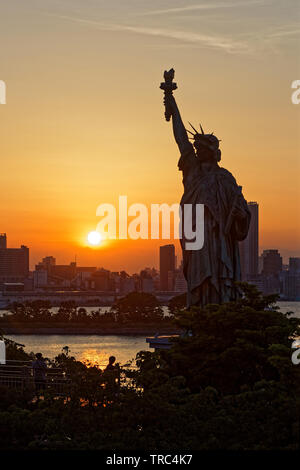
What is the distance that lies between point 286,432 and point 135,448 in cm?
140

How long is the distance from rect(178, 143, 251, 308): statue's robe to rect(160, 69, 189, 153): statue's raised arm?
73 cm

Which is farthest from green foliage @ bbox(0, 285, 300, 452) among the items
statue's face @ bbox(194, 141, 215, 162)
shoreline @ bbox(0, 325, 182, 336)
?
shoreline @ bbox(0, 325, 182, 336)

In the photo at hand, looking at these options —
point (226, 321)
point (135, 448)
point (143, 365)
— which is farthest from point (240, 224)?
point (135, 448)

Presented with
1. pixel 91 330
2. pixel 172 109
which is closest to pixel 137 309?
pixel 91 330

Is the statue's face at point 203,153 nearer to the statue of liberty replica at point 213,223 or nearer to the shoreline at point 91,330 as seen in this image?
the statue of liberty replica at point 213,223

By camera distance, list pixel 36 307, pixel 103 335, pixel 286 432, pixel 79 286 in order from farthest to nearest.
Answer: pixel 79 286 → pixel 36 307 → pixel 103 335 → pixel 286 432

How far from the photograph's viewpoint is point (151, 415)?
832 cm

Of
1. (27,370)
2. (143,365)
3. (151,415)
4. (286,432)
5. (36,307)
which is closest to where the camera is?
(286,432)

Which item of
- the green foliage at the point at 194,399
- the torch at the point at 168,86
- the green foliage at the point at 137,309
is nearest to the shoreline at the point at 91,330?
the green foliage at the point at 137,309

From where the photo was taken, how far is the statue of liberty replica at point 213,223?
1187 centimetres

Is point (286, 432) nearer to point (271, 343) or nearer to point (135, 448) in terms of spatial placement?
point (135, 448)

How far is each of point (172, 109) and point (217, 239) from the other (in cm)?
220

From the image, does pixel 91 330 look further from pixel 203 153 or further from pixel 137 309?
pixel 203 153

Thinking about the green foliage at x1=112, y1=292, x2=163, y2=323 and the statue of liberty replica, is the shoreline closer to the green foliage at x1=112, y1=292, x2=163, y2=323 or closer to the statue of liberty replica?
the green foliage at x1=112, y1=292, x2=163, y2=323
